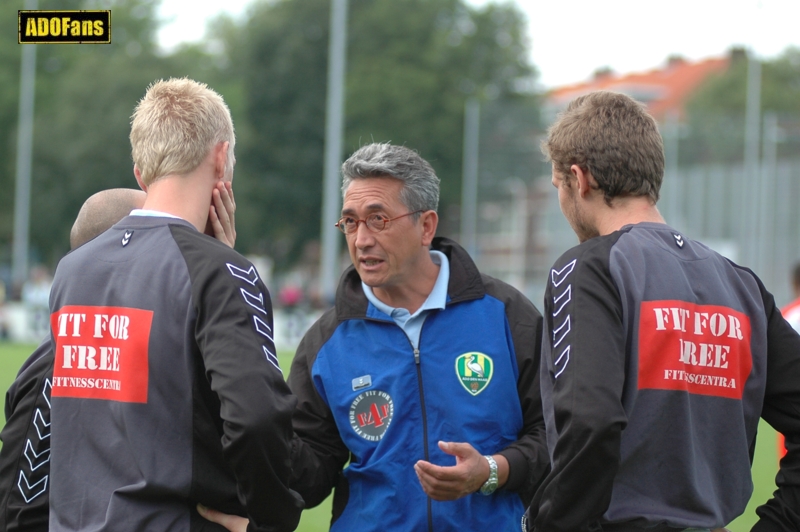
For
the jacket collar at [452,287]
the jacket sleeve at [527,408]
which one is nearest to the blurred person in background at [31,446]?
the jacket collar at [452,287]

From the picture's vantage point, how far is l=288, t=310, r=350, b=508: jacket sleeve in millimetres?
3719

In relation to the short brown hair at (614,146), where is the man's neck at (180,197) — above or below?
below

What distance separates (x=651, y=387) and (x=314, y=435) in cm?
143

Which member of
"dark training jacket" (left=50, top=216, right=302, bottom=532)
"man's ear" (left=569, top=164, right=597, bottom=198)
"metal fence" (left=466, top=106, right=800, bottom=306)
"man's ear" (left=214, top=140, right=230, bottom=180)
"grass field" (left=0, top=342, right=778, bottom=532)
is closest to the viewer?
"dark training jacket" (left=50, top=216, right=302, bottom=532)

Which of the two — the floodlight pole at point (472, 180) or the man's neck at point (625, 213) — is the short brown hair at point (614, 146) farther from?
the floodlight pole at point (472, 180)

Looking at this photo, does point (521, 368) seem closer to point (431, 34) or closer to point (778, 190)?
point (778, 190)

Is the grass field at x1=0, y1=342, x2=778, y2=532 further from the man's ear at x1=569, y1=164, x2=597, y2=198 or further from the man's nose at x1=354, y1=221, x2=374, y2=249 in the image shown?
the man's ear at x1=569, y1=164, x2=597, y2=198

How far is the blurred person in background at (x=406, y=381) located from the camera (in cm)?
364

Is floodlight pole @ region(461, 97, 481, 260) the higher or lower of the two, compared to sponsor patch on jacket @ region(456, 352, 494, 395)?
higher

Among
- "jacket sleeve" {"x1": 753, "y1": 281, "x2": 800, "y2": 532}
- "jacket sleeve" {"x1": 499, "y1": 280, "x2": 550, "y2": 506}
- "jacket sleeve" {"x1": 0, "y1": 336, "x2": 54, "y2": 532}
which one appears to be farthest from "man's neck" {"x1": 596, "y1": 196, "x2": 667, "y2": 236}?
"jacket sleeve" {"x1": 0, "y1": 336, "x2": 54, "y2": 532}

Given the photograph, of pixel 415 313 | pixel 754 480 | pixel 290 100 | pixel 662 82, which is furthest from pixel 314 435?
pixel 662 82

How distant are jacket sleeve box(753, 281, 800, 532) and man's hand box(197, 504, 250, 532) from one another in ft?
5.01

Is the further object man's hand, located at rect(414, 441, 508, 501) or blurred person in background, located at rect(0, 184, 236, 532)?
man's hand, located at rect(414, 441, 508, 501)

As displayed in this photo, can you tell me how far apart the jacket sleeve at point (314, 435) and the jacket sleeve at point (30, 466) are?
89 centimetres
